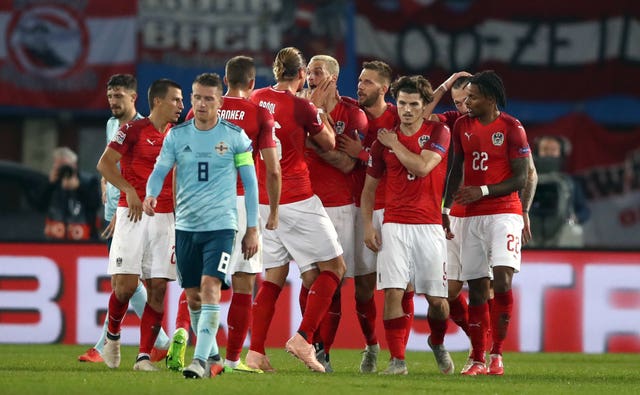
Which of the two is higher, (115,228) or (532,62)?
(532,62)

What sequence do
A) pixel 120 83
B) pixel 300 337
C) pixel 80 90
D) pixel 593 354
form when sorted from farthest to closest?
pixel 80 90 < pixel 593 354 < pixel 120 83 < pixel 300 337

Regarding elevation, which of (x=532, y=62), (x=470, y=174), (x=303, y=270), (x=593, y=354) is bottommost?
(x=593, y=354)

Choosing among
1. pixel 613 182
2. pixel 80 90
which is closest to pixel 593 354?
pixel 613 182

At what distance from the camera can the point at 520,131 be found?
1134cm

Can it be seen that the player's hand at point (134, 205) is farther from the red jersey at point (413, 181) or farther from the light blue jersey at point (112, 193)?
the red jersey at point (413, 181)

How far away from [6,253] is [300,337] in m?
5.46

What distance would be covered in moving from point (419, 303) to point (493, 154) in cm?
414

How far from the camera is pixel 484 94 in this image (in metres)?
11.4

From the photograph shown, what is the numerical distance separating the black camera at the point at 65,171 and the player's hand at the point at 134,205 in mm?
6234

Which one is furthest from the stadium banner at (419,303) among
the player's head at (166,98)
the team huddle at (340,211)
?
the player's head at (166,98)

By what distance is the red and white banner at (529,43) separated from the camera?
19812mm

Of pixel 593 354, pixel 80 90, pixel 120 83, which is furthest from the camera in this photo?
pixel 80 90

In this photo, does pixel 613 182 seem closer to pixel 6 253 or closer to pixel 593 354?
pixel 593 354

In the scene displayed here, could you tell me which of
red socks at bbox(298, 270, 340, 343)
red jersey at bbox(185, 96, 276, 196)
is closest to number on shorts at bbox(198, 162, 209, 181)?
red jersey at bbox(185, 96, 276, 196)
